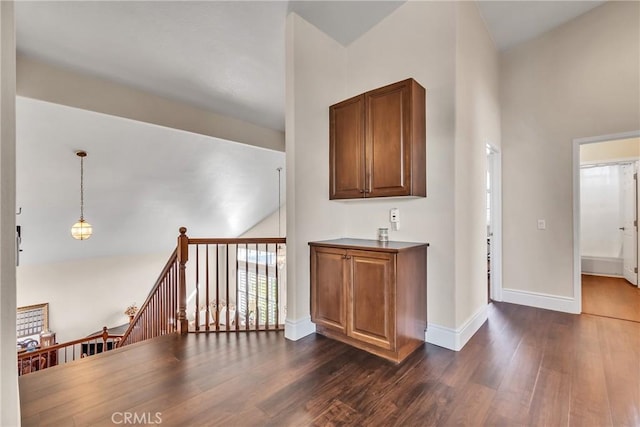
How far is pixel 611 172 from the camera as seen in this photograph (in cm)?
544

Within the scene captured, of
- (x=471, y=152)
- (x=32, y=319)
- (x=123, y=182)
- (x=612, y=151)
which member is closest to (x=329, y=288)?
(x=471, y=152)

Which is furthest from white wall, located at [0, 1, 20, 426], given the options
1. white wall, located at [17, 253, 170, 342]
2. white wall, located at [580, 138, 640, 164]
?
white wall, located at [17, 253, 170, 342]

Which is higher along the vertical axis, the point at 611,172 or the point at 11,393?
the point at 611,172

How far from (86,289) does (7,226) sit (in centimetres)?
806

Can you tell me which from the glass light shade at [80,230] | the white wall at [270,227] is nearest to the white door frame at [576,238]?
the white wall at [270,227]

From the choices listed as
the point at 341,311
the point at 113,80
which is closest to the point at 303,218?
the point at 341,311

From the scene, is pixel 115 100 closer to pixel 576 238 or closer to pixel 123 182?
pixel 123 182

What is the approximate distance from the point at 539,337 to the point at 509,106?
298 centimetres

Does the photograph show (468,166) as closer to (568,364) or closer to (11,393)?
(568,364)

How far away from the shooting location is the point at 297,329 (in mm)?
2783

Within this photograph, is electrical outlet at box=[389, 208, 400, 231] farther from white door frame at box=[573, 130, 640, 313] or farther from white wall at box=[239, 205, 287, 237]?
white wall at box=[239, 205, 287, 237]

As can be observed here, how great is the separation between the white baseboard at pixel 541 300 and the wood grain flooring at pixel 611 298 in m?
0.21

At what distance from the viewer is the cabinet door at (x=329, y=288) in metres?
2.63

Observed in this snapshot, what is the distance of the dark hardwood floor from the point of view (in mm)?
1687
